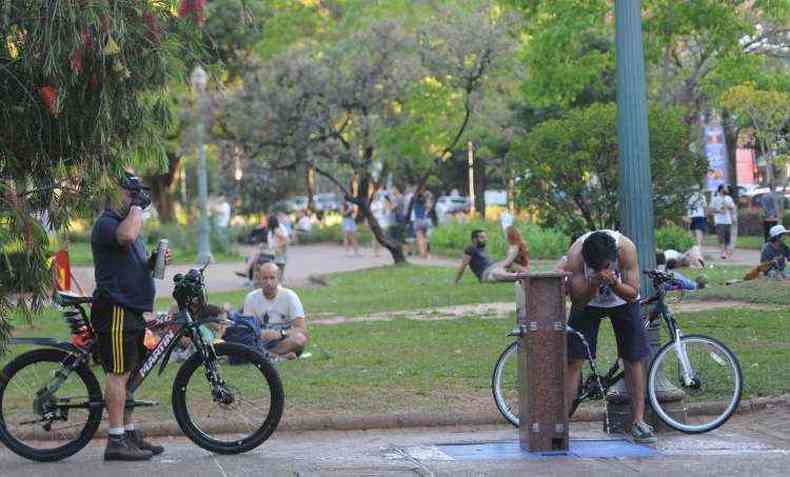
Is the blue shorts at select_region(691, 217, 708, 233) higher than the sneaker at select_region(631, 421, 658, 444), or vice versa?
the blue shorts at select_region(691, 217, 708, 233)

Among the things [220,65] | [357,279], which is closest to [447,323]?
[220,65]

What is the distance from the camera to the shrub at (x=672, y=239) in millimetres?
28484

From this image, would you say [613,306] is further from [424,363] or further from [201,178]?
[201,178]

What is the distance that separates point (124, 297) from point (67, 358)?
1.85 ft

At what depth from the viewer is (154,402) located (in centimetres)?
865

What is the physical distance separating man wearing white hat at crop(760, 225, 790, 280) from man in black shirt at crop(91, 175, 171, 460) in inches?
501

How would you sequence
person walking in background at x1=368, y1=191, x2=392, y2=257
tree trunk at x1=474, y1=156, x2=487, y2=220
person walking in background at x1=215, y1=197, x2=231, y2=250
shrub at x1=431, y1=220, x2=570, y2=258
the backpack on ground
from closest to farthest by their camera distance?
the backpack on ground < shrub at x1=431, y1=220, x2=570, y2=258 < person walking in background at x1=215, y1=197, x2=231, y2=250 < person walking in background at x1=368, y1=191, x2=392, y2=257 < tree trunk at x1=474, y1=156, x2=487, y2=220

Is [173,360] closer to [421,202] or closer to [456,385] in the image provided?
[456,385]

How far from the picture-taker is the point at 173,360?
1277 cm

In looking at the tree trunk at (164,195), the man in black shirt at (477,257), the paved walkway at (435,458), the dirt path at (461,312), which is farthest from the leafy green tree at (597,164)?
the tree trunk at (164,195)

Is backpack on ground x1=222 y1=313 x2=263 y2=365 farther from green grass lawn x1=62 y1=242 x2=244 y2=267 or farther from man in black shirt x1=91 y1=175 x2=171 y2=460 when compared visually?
green grass lawn x1=62 y1=242 x2=244 y2=267

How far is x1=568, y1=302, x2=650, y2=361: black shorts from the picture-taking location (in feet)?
29.4

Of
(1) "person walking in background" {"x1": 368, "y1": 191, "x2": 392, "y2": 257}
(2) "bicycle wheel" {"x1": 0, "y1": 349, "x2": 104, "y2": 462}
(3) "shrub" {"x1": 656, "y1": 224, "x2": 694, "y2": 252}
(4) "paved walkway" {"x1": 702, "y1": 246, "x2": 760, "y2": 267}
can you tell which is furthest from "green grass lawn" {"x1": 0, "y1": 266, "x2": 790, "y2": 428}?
(1) "person walking in background" {"x1": 368, "y1": 191, "x2": 392, "y2": 257}


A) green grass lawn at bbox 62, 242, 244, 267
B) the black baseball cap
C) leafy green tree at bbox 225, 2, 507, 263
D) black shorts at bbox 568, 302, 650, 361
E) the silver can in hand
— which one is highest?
leafy green tree at bbox 225, 2, 507, 263
